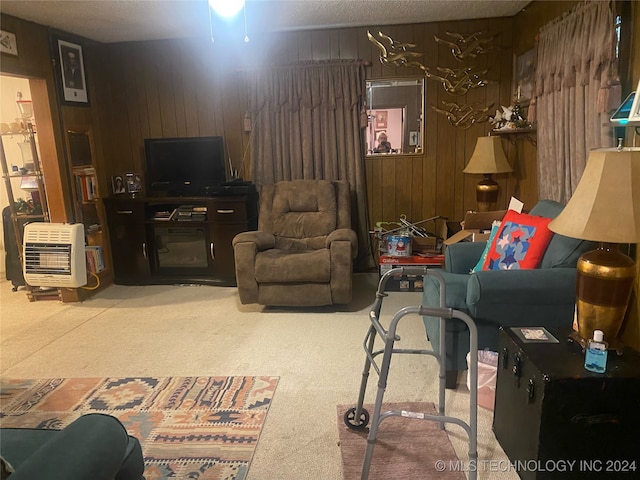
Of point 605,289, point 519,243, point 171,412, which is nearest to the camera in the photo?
point 605,289

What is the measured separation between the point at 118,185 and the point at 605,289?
4.33 m

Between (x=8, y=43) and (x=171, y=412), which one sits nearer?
(x=171, y=412)

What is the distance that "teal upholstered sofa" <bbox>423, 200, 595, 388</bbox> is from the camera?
2209 millimetres

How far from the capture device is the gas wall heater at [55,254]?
3854 mm

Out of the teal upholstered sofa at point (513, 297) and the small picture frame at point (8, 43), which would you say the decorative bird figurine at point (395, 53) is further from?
the small picture frame at point (8, 43)

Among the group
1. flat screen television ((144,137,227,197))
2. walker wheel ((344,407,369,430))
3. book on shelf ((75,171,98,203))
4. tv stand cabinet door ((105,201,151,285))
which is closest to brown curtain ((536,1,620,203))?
walker wheel ((344,407,369,430))

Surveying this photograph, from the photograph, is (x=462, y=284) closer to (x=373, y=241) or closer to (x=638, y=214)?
(x=638, y=214)

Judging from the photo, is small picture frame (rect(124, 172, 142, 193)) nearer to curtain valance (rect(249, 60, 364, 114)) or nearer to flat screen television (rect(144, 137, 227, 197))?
flat screen television (rect(144, 137, 227, 197))

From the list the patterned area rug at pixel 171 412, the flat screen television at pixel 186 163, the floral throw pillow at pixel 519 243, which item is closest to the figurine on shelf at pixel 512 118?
the floral throw pillow at pixel 519 243

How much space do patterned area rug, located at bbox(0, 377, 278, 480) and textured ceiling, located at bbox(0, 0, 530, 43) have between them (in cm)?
254

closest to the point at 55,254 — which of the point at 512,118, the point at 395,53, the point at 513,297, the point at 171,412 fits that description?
the point at 171,412

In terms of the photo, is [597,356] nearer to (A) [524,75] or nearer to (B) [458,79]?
(A) [524,75]

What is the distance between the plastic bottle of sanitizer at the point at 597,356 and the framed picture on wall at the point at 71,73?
4.26 meters

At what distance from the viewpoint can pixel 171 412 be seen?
2.34 m
